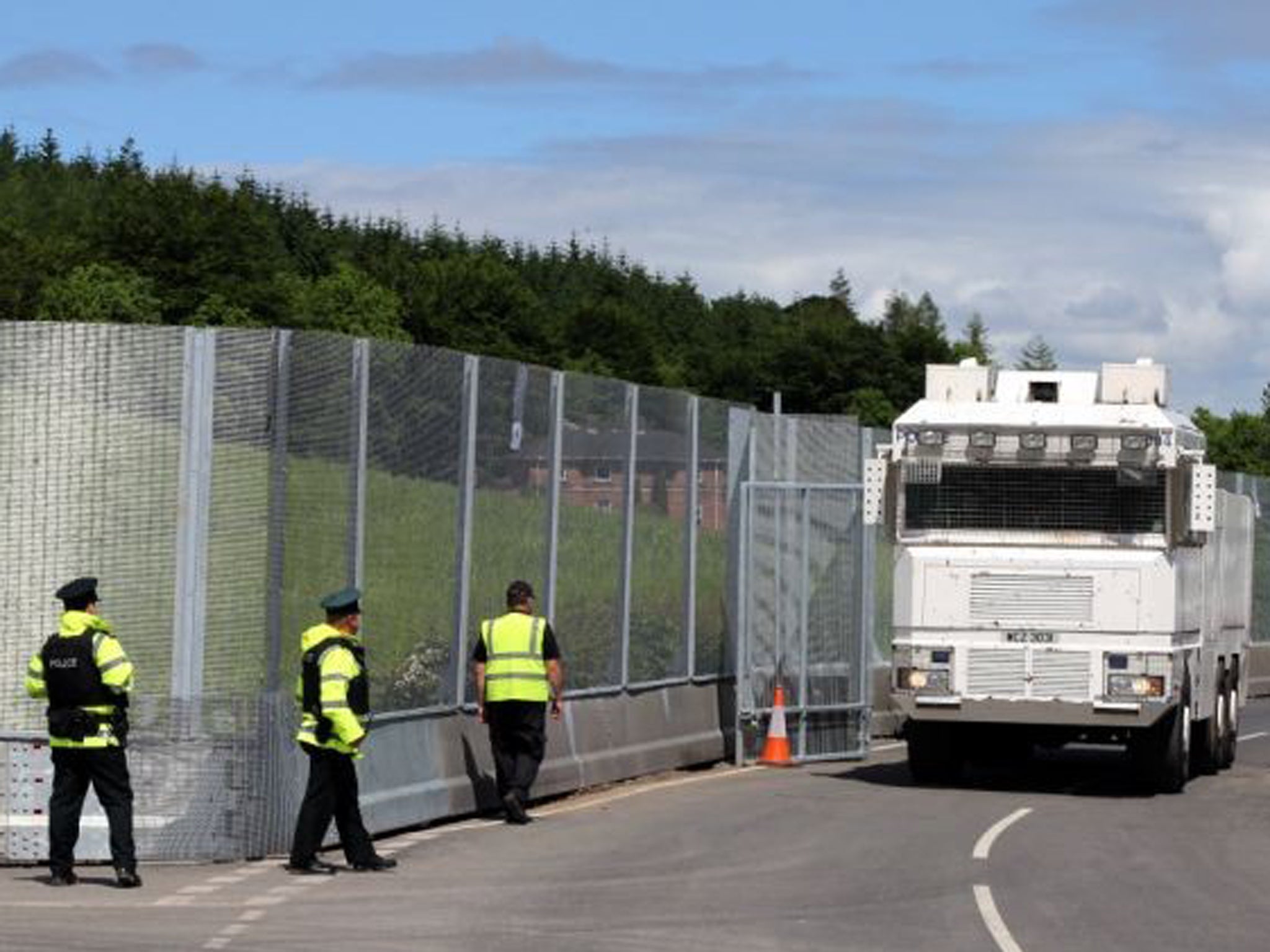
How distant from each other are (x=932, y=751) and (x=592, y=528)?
3.72 meters

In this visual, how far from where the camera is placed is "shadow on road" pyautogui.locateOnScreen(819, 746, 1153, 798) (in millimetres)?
27219

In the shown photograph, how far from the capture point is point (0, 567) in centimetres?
1919

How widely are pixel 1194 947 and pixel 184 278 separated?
139739 mm

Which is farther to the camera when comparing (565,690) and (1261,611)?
(1261,611)

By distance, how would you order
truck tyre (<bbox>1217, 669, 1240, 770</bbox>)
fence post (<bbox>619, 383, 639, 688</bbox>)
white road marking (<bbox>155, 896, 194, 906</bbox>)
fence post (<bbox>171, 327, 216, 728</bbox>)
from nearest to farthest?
white road marking (<bbox>155, 896, 194, 906</bbox>) < fence post (<bbox>171, 327, 216, 728</bbox>) < fence post (<bbox>619, 383, 639, 688</bbox>) < truck tyre (<bbox>1217, 669, 1240, 770</bbox>)

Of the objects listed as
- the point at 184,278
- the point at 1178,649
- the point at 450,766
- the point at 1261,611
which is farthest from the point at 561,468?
the point at 184,278

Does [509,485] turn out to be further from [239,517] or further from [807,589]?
[807,589]

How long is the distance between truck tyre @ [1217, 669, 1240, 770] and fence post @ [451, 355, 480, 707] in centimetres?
1056

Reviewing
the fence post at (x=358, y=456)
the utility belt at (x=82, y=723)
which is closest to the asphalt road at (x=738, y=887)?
the utility belt at (x=82, y=723)

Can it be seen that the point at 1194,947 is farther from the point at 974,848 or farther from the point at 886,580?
the point at 886,580

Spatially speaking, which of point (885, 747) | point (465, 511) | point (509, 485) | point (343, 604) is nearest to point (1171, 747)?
point (509, 485)

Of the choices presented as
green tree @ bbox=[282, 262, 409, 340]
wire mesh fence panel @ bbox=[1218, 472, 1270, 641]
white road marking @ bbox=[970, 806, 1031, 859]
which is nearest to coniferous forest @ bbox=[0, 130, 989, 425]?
green tree @ bbox=[282, 262, 409, 340]

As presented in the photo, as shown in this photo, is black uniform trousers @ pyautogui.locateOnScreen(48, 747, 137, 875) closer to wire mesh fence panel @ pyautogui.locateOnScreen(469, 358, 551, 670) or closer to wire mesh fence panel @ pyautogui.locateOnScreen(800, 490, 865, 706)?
wire mesh fence panel @ pyautogui.locateOnScreen(469, 358, 551, 670)

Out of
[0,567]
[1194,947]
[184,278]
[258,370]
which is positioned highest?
[184,278]
